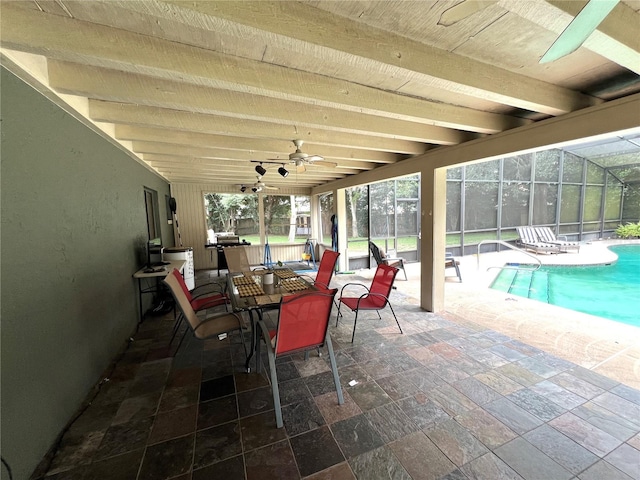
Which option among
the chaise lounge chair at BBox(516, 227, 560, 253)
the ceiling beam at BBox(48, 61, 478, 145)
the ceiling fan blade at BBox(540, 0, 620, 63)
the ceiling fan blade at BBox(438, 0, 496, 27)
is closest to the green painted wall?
the ceiling beam at BBox(48, 61, 478, 145)

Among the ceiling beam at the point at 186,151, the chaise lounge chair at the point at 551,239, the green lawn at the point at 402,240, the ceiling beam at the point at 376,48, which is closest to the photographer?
the ceiling beam at the point at 376,48

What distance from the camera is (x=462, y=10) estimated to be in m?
0.72

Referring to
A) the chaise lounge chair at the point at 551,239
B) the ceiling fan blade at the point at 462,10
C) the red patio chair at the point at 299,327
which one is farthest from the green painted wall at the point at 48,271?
the chaise lounge chair at the point at 551,239

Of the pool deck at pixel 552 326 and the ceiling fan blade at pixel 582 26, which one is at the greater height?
the ceiling fan blade at pixel 582 26

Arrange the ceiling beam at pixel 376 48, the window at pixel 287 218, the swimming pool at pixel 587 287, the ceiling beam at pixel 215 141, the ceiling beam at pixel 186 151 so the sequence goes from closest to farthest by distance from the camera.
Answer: the ceiling beam at pixel 376 48, the ceiling beam at pixel 215 141, the ceiling beam at pixel 186 151, the swimming pool at pixel 587 287, the window at pixel 287 218

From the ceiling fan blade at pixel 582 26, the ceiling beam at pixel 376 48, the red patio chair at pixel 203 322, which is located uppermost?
the ceiling beam at pixel 376 48

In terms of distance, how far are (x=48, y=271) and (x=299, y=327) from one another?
1.74 m

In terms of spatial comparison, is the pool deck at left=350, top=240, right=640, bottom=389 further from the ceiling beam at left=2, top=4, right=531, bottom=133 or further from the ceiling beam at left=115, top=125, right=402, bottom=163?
the ceiling beam at left=115, top=125, right=402, bottom=163

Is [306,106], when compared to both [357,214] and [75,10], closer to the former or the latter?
[75,10]

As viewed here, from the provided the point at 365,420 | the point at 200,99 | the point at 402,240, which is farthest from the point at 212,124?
A: the point at 402,240

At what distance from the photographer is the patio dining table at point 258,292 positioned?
2.26 metres

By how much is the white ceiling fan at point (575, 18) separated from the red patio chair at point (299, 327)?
1.53 meters

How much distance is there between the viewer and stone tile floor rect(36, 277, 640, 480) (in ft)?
4.73

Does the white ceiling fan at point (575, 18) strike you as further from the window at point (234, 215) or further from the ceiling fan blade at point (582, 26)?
the window at point (234, 215)
